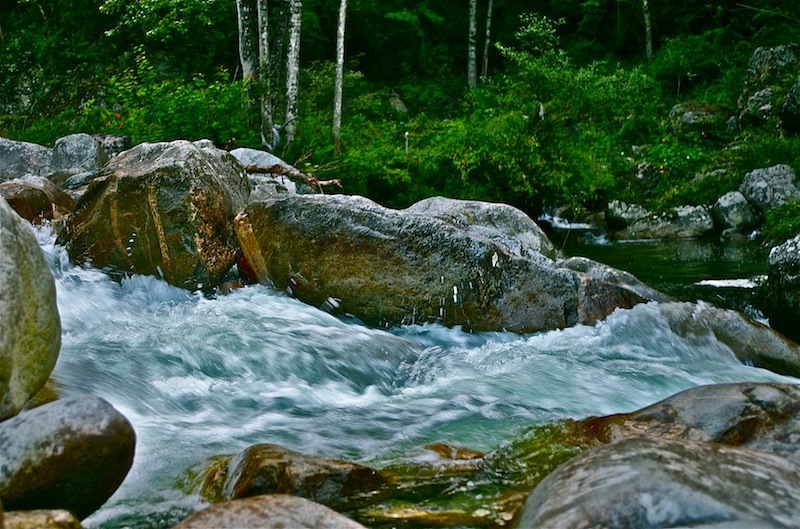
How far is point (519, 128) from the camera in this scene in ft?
48.6

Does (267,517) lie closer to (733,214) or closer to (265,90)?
(265,90)

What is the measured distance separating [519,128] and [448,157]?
60.8 inches

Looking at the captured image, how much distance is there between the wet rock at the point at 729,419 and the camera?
340 centimetres

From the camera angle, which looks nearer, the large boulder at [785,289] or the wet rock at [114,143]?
the large boulder at [785,289]

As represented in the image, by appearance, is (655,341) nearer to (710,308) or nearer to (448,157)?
(710,308)

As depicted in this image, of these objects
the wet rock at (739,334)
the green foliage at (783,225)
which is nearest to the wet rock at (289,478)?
the wet rock at (739,334)

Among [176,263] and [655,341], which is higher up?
[176,263]

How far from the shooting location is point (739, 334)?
5898 millimetres

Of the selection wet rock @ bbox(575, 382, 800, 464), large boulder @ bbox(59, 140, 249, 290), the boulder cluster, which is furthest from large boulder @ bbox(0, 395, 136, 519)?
large boulder @ bbox(59, 140, 249, 290)

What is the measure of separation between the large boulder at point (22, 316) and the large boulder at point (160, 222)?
3.33m

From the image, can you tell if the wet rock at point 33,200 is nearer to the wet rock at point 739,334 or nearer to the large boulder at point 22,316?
the large boulder at point 22,316

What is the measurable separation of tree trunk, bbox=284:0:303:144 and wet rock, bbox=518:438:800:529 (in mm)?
13008

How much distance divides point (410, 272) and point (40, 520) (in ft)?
13.7

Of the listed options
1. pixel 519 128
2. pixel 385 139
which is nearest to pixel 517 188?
pixel 519 128
